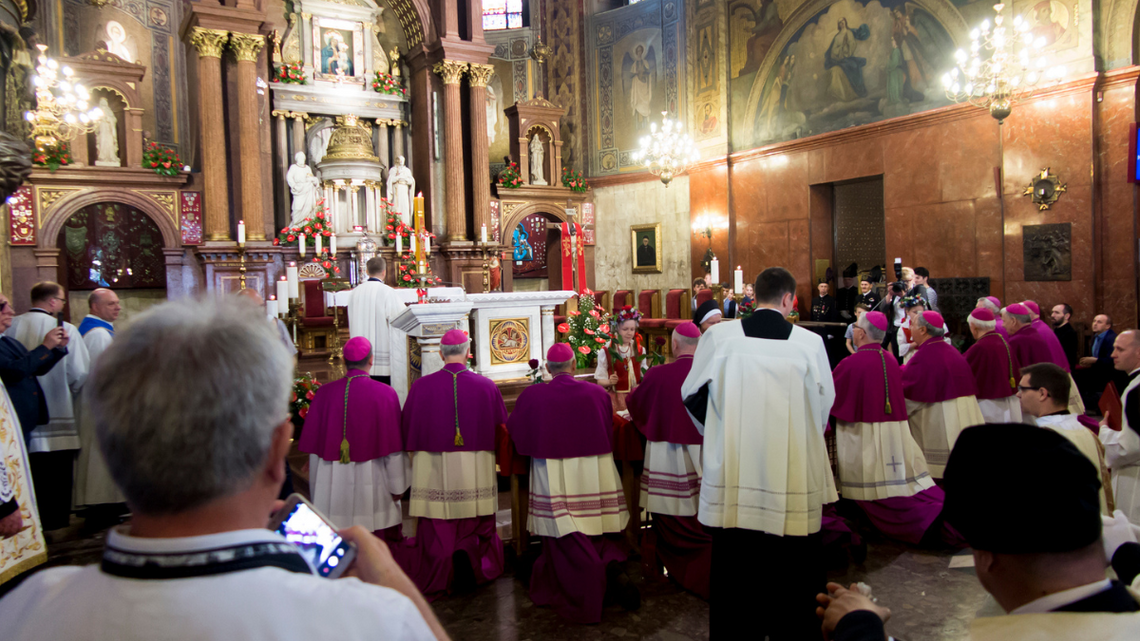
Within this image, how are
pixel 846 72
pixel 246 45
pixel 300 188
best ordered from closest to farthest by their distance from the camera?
1. pixel 246 45
2. pixel 846 72
3. pixel 300 188

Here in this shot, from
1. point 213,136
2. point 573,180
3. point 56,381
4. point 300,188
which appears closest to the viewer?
point 56,381

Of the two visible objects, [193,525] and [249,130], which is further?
[249,130]

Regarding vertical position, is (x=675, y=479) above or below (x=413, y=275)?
below

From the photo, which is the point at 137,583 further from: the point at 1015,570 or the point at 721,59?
the point at 721,59

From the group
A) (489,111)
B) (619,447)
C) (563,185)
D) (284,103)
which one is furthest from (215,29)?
(619,447)

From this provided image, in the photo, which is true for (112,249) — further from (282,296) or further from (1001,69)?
(1001,69)

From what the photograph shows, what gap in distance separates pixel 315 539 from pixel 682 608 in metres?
3.44

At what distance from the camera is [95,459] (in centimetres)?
584

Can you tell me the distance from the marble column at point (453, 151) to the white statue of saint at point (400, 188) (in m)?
0.83

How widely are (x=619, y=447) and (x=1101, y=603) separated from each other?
148 inches

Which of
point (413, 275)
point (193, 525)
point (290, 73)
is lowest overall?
point (193, 525)

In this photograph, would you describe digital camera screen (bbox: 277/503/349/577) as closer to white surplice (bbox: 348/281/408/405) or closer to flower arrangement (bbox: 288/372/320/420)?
flower arrangement (bbox: 288/372/320/420)

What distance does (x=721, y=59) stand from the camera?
51.0 ft

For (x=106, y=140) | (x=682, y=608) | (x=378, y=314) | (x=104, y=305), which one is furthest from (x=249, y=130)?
(x=682, y=608)
